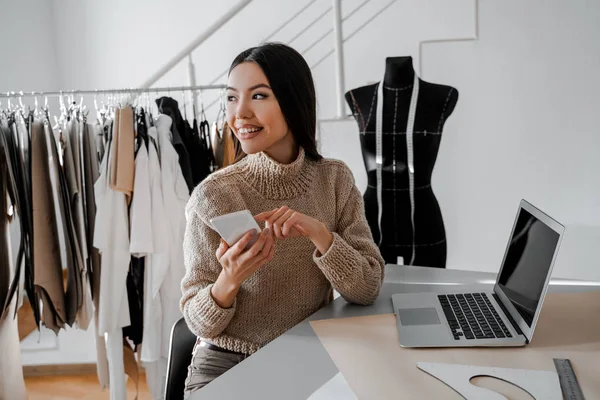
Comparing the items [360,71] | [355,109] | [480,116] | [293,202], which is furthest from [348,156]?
[293,202]

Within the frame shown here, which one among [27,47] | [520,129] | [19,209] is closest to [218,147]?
[19,209]

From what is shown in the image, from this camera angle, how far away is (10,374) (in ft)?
7.52

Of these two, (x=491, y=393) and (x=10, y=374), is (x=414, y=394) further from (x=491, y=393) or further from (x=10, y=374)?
(x=10, y=374)

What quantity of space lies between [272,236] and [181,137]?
126 cm

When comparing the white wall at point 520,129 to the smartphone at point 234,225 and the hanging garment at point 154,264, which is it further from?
the smartphone at point 234,225

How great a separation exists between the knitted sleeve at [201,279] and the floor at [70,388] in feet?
5.39

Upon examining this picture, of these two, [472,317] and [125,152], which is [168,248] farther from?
[472,317]

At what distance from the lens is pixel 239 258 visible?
49.3 inches

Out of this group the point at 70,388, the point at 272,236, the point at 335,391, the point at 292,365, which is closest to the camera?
the point at 335,391

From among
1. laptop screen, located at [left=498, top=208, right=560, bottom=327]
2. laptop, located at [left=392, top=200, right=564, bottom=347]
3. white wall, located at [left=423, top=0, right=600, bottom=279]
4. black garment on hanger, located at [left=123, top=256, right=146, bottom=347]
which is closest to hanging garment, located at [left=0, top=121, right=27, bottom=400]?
black garment on hanger, located at [left=123, top=256, right=146, bottom=347]

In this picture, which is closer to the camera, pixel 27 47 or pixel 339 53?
pixel 339 53

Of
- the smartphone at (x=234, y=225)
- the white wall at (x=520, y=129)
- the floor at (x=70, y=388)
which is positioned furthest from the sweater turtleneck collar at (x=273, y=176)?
the white wall at (x=520, y=129)

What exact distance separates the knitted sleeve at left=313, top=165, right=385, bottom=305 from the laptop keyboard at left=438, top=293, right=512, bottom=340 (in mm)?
180

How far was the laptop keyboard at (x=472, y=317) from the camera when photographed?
124 cm
